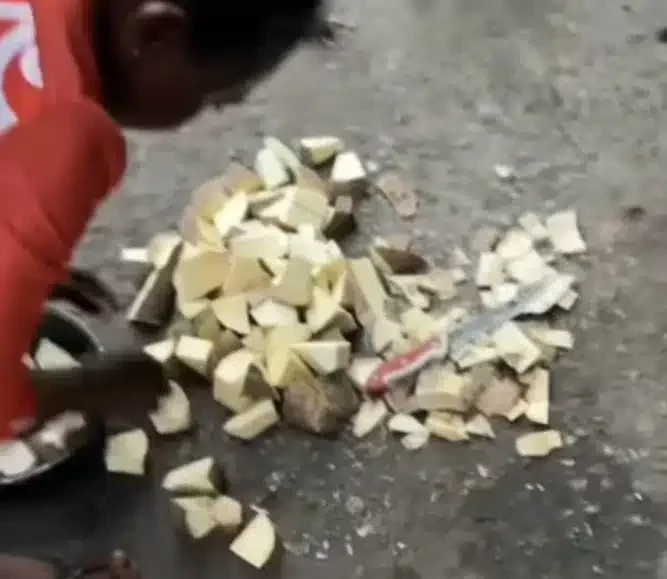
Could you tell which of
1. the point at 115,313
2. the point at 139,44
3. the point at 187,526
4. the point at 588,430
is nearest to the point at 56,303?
the point at 115,313

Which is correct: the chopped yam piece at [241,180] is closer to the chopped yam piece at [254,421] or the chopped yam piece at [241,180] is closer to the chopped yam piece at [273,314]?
the chopped yam piece at [273,314]

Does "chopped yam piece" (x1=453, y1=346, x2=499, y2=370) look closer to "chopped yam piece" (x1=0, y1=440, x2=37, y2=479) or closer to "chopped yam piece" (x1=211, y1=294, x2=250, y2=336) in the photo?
"chopped yam piece" (x1=211, y1=294, x2=250, y2=336)

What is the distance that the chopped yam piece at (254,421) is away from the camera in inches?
47.2

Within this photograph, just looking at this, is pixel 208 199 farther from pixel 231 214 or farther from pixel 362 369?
pixel 362 369

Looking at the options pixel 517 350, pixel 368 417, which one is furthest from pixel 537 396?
pixel 368 417

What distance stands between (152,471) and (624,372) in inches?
18.3

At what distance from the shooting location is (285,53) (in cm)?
89

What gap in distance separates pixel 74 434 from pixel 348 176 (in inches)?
16.1

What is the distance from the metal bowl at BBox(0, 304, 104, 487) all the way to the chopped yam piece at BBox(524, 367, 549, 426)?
41cm

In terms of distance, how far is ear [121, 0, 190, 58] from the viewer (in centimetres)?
82

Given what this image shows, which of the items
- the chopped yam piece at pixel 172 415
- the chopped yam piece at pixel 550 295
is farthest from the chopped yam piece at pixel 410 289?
the chopped yam piece at pixel 172 415

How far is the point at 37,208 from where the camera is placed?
0.85 metres

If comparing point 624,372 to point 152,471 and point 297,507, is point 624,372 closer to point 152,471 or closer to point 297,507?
point 297,507

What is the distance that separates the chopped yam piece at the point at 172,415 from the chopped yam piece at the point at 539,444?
320mm
